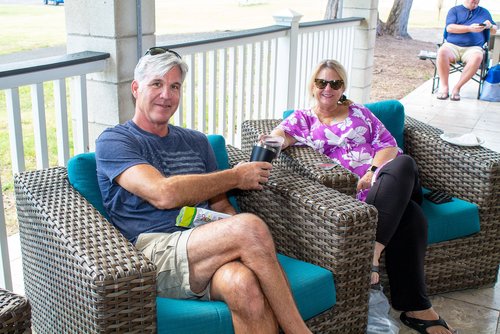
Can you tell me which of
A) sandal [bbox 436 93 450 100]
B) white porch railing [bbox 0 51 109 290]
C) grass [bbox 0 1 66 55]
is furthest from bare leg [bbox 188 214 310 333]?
grass [bbox 0 1 66 55]

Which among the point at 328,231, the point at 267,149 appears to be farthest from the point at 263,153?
the point at 328,231

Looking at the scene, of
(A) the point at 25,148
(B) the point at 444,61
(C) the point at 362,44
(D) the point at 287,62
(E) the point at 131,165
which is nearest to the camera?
(E) the point at 131,165

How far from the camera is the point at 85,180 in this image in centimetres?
220

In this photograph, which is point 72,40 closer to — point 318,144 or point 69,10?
point 69,10

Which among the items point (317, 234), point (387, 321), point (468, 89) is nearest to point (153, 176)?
point (317, 234)

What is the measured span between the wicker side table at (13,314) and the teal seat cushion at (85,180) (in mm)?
751

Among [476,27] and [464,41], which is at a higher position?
[476,27]

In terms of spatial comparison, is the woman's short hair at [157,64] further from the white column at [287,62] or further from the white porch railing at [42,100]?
the white column at [287,62]

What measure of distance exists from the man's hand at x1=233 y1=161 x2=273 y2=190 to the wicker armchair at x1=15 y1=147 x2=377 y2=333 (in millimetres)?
100

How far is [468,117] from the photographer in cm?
684

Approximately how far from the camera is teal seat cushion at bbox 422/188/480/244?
2.72m

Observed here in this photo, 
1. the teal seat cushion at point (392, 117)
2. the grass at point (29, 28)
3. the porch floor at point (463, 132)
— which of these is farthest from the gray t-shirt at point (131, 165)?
the grass at point (29, 28)

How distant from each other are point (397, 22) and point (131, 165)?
1332 centimetres

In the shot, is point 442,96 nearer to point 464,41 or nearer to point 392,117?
point 464,41
